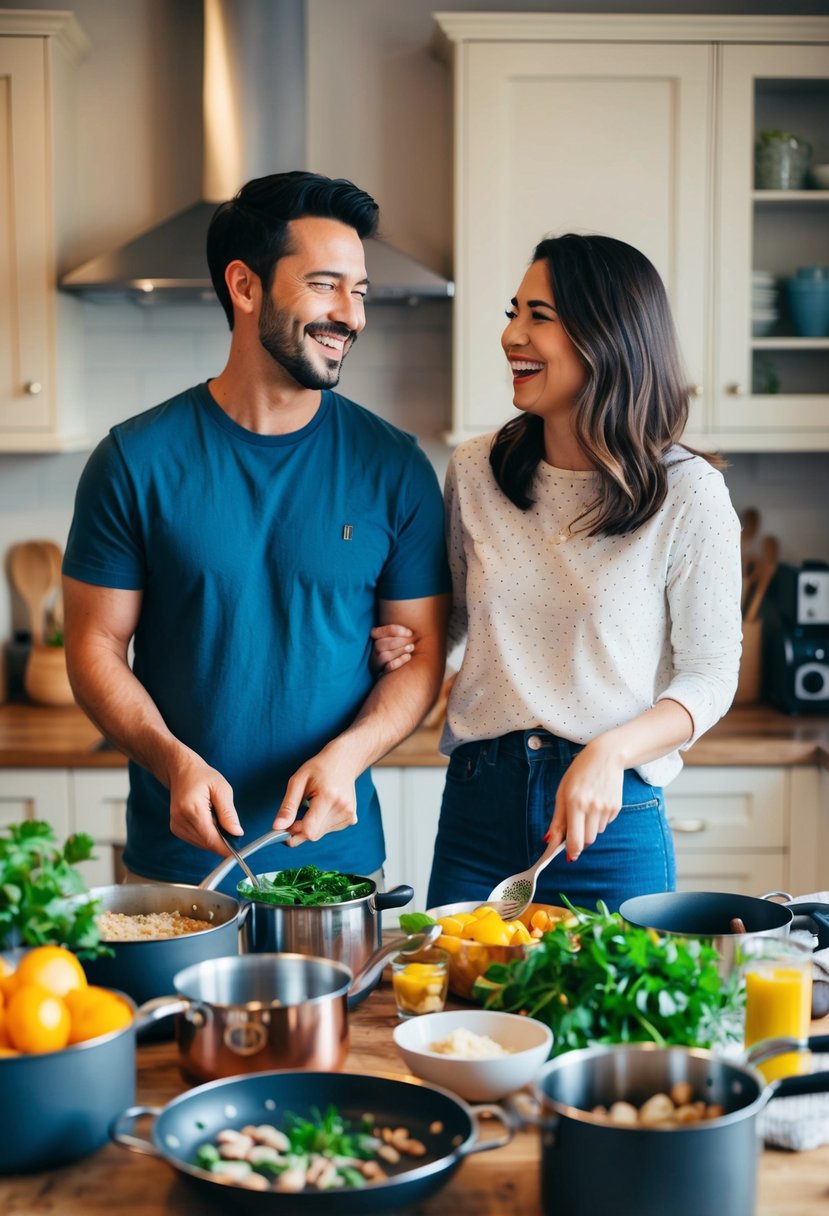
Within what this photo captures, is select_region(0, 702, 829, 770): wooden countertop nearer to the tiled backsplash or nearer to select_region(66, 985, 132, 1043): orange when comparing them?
the tiled backsplash

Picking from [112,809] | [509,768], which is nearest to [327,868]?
[509,768]

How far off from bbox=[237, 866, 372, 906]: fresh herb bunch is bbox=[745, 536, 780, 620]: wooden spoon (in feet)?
7.40

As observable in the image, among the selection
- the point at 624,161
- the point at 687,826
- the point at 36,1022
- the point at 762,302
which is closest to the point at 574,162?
the point at 624,161

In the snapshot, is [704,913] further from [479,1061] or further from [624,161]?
[624,161]

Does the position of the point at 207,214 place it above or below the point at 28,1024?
above

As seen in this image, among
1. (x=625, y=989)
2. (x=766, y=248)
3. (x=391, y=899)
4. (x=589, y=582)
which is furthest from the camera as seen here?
(x=766, y=248)

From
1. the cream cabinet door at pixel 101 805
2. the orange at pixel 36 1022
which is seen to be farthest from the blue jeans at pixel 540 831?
the cream cabinet door at pixel 101 805

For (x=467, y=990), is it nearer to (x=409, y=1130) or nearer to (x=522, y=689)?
(x=409, y=1130)

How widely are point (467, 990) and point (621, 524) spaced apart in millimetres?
718

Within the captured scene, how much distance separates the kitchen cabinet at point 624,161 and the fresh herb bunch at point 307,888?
1.91 m

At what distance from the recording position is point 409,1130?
1.10m

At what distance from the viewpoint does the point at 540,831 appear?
6.23 ft

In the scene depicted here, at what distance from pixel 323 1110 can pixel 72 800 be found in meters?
2.02

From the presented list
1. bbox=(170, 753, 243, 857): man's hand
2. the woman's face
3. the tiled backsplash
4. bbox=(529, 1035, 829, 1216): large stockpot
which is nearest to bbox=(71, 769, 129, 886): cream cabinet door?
the tiled backsplash
